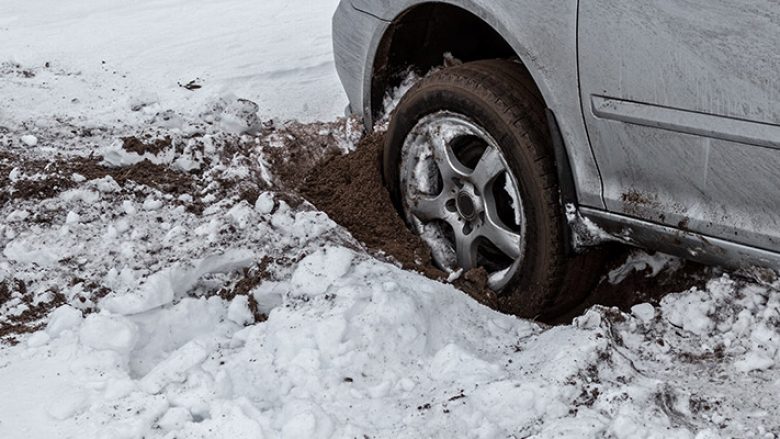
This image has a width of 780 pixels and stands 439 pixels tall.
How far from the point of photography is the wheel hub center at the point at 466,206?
345 centimetres

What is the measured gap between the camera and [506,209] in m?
3.48

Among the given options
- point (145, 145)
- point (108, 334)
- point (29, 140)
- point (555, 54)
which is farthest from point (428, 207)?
point (29, 140)

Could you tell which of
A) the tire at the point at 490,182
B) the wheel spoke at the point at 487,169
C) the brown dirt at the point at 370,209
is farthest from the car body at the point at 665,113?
the brown dirt at the point at 370,209

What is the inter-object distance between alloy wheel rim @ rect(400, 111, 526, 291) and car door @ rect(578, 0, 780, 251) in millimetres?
494

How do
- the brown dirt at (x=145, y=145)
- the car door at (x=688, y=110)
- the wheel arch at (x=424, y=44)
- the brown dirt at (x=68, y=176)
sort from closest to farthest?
the car door at (x=688, y=110)
the wheel arch at (x=424, y=44)
the brown dirt at (x=68, y=176)
the brown dirt at (x=145, y=145)

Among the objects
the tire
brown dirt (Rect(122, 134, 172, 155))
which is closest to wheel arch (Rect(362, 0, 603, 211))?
the tire

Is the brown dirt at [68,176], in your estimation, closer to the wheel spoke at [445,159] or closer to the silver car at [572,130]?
the silver car at [572,130]

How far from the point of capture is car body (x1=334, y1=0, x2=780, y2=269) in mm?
2492

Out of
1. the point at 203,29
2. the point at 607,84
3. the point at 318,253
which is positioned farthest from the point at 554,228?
the point at 203,29

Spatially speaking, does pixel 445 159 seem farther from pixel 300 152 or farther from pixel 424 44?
pixel 300 152

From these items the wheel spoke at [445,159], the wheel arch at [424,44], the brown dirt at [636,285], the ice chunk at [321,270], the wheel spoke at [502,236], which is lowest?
the brown dirt at [636,285]

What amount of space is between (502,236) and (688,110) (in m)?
0.93

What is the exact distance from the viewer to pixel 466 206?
349 centimetres

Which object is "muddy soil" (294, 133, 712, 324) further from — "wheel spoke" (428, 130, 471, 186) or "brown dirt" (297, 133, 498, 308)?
"wheel spoke" (428, 130, 471, 186)
